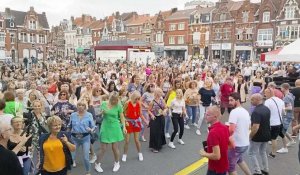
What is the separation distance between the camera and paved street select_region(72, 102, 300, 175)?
6.25 meters

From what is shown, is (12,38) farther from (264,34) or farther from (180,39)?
(264,34)

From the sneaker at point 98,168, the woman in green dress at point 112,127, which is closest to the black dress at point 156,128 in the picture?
the woman in green dress at point 112,127

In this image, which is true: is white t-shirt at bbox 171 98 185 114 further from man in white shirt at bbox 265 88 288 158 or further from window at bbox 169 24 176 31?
window at bbox 169 24 176 31

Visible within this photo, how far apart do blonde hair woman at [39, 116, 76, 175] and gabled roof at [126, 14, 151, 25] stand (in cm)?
6120

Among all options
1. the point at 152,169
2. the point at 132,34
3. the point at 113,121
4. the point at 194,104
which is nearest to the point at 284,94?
the point at 194,104

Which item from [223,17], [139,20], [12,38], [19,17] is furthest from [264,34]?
[19,17]

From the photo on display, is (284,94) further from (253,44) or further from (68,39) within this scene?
(68,39)

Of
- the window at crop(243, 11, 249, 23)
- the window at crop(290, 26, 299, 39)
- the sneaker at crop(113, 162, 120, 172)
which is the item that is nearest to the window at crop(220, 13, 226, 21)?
the window at crop(243, 11, 249, 23)

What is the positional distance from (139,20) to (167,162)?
61725mm

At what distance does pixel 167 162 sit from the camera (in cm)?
678

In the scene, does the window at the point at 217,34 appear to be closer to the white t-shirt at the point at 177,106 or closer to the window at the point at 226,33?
the window at the point at 226,33

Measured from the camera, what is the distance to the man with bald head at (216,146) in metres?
4.08

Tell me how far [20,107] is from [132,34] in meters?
61.4

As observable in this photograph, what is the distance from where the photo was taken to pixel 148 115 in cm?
811
